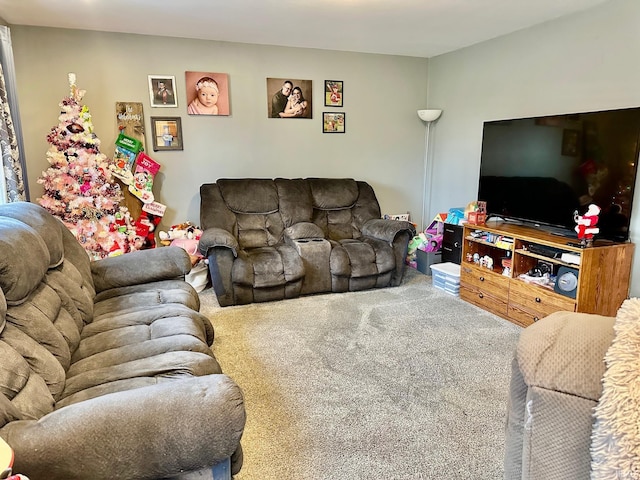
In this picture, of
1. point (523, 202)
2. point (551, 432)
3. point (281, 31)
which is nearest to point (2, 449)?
point (551, 432)

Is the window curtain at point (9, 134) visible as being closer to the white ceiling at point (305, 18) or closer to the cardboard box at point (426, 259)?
the white ceiling at point (305, 18)

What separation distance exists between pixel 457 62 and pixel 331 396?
3.67m

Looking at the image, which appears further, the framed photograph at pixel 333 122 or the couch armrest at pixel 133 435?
the framed photograph at pixel 333 122

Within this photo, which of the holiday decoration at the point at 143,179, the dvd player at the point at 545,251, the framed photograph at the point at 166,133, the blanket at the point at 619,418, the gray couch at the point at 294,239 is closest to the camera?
the blanket at the point at 619,418

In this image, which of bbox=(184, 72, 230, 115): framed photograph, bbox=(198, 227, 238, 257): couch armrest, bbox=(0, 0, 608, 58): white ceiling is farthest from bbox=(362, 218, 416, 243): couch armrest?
bbox=(184, 72, 230, 115): framed photograph

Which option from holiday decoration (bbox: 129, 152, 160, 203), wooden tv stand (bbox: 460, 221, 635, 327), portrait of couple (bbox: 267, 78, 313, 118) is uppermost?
portrait of couple (bbox: 267, 78, 313, 118)

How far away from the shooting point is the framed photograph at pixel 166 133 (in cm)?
404

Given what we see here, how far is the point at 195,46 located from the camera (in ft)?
13.2

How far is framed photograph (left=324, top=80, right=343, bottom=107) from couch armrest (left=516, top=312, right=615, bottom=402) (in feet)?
13.0

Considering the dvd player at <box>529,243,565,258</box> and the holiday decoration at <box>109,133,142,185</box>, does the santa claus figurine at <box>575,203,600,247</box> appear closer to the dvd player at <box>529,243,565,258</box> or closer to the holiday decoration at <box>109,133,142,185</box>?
the dvd player at <box>529,243,565,258</box>

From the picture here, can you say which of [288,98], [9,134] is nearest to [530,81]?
[288,98]

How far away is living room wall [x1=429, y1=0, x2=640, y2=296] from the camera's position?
291cm

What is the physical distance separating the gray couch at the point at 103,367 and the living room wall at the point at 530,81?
278cm

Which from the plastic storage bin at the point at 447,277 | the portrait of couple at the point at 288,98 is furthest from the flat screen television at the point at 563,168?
the portrait of couple at the point at 288,98
